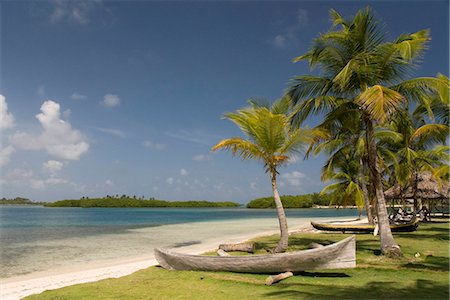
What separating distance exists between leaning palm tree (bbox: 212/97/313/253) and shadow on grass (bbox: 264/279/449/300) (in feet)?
12.5

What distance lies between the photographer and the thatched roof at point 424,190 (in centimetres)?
2088

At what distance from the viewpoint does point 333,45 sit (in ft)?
31.7

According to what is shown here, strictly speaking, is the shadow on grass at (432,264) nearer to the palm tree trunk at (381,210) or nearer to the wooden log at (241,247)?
the palm tree trunk at (381,210)

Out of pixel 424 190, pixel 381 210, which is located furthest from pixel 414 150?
pixel 381 210

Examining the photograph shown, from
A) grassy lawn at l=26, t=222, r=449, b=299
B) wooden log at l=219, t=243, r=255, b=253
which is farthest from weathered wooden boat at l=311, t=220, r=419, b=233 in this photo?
wooden log at l=219, t=243, r=255, b=253

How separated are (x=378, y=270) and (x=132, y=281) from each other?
5404mm

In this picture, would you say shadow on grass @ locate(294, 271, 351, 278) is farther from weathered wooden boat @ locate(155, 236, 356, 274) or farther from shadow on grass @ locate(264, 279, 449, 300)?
shadow on grass @ locate(264, 279, 449, 300)

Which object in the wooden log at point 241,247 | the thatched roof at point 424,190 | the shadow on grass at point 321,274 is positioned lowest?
the wooden log at point 241,247

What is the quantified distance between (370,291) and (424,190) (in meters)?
18.4

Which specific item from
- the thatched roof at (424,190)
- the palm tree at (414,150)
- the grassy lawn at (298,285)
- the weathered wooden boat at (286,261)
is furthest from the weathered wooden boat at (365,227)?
the weathered wooden boat at (286,261)

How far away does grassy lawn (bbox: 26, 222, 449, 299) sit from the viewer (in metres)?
5.72

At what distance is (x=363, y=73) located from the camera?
942 centimetres

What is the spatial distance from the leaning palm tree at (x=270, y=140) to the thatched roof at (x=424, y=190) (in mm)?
14409

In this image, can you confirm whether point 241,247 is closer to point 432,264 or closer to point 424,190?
point 432,264
